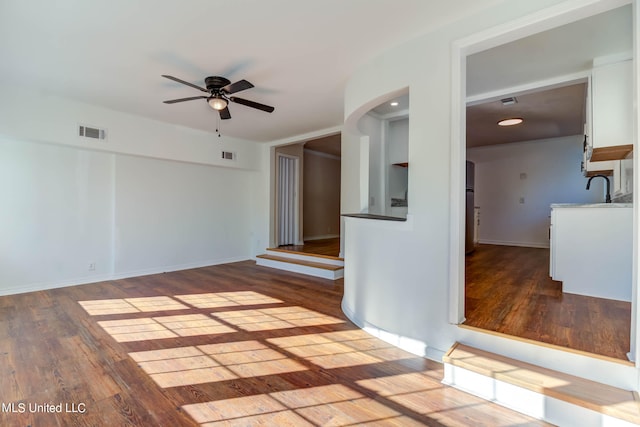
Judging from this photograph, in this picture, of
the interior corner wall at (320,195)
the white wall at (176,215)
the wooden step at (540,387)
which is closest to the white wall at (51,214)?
the white wall at (176,215)

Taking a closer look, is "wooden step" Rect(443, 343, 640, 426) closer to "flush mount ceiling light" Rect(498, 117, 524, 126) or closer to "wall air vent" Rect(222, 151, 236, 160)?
"flush mount ceiling light" Rect(498, 117, 524, 126)

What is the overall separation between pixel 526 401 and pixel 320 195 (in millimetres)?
7388

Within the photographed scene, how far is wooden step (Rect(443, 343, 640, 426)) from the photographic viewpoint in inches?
59.7

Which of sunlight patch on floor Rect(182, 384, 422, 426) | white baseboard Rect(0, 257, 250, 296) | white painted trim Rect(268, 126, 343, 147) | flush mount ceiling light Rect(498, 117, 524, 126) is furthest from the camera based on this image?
white painted trim Rect(268, 126, 343, 147)

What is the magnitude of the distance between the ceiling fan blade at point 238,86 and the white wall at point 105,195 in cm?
258

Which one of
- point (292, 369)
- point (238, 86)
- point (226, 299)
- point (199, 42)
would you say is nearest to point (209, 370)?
point (292, 369)

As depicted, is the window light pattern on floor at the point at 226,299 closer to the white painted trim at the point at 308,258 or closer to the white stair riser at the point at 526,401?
the white painted trim at the point at 308,258

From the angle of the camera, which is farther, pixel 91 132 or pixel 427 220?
pixel 91 132

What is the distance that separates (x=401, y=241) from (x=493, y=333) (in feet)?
3.04

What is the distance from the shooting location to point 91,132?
4352 millimetres

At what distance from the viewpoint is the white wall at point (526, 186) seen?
240 inches

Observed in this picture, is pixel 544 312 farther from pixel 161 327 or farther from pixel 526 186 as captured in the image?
pixel 526 186

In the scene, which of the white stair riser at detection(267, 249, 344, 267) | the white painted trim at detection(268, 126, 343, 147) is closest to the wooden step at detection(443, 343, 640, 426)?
the white stair riser at detection(267, 249, 344, 267)

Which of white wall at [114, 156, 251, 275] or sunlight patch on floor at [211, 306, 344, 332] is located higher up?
white wall at [114, 156, 251, 275]
